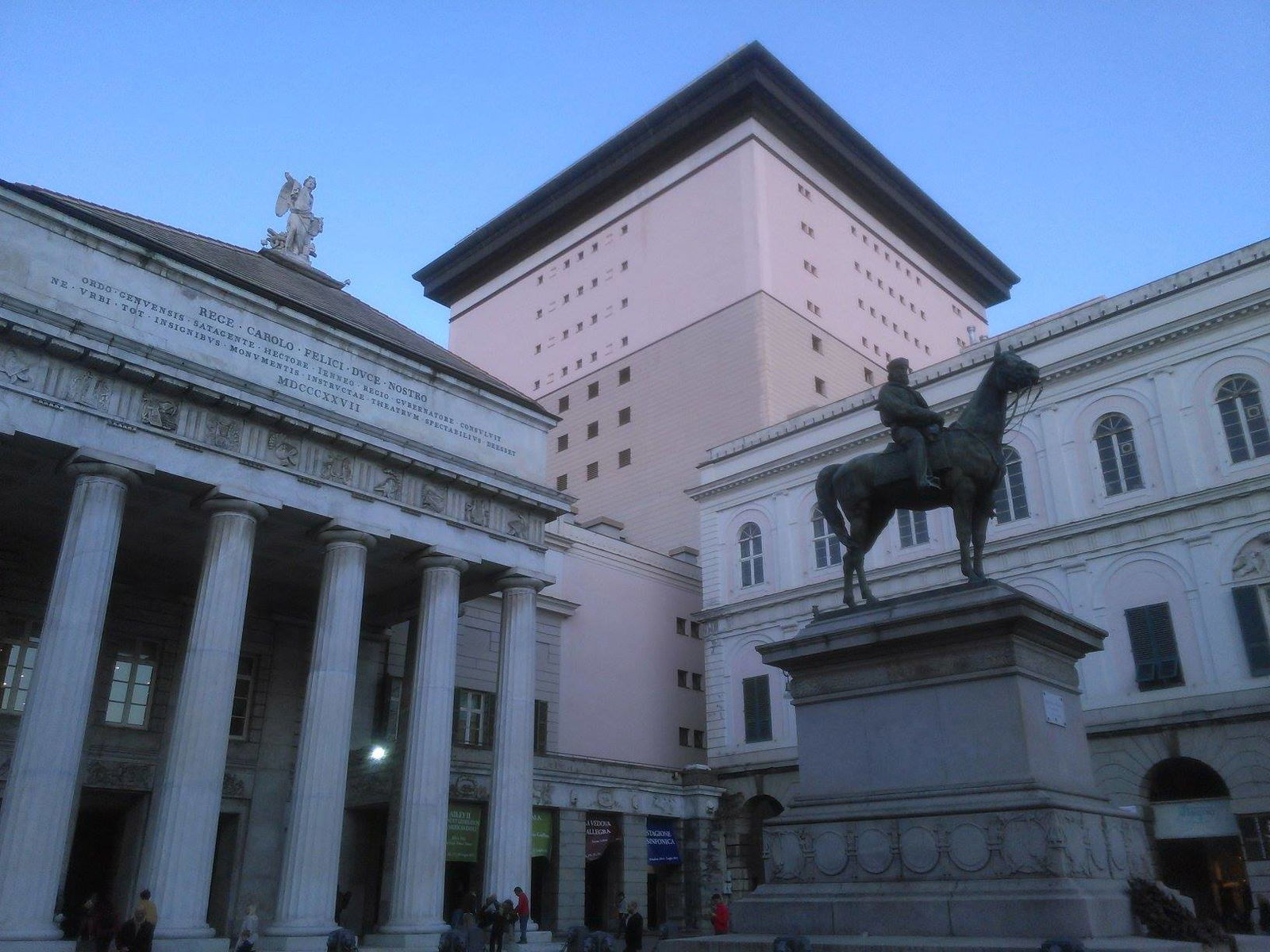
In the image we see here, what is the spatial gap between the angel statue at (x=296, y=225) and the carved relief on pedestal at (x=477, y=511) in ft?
36.4

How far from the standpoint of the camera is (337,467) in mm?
26344

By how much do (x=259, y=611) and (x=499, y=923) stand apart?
12.8 m

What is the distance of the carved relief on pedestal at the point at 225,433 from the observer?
24.1 meters

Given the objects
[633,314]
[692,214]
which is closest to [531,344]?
[633,314]

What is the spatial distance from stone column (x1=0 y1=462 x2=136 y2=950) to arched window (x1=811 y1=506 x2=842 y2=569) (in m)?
25.3

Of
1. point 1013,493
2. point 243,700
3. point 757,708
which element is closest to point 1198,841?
point 1013,493

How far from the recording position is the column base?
20.0 m

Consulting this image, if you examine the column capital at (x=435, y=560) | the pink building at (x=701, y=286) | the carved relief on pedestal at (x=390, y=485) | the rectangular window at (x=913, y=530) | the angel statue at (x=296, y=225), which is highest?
the pink building at (x=701, y=286)

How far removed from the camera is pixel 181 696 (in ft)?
72.8

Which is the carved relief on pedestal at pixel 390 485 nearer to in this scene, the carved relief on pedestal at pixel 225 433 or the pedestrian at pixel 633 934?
the carved relief on pedestal at pixel 225 433

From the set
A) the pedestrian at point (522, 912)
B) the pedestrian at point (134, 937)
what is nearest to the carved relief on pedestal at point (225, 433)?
the pedestrian at point (134, 937)

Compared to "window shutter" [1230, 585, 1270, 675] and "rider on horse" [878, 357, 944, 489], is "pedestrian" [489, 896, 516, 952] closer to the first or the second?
"rider on horse" [878, 357, 944, 489]

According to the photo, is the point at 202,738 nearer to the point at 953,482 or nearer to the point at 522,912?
the point at 522,912

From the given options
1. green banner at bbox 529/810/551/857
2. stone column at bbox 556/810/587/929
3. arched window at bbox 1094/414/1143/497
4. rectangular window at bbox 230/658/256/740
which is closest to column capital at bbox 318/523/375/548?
rectangular window at bbox 230/658/256/740
